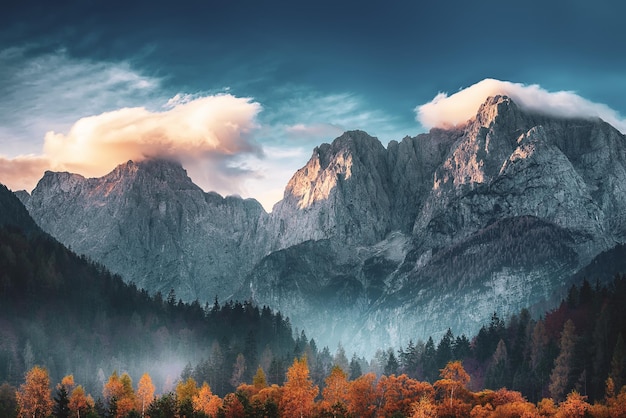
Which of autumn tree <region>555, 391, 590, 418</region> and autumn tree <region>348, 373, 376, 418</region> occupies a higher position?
autumn tree <region>348, 373, 376, 418</region>

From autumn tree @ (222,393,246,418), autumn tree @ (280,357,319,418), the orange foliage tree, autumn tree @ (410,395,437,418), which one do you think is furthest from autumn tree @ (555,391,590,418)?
autumn tree @ (222,393,246,418)

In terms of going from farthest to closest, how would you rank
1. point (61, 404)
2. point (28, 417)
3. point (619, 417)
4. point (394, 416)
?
point (28, 417) → point (61, 404) → point (394, 416) → point (619, 417)

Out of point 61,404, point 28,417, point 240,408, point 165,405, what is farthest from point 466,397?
point 28,417

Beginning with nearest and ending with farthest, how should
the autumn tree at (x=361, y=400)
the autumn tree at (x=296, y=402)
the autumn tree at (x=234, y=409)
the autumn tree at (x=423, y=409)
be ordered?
the autumn tree at (x=423, y=409), the autumn tree at (x=296, y=402), the autumn tree at (x=234, y=409), the autumn tree at (x=361, y=400)

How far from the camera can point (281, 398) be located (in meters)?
194

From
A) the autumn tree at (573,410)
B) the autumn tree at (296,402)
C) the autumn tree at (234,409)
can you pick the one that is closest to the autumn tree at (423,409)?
the autumn tree at (296,402)

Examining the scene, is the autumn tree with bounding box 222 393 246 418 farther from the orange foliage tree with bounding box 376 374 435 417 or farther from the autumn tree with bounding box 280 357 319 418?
the orange foliage tree with bounding box 376 374 435 417

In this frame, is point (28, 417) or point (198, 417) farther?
point (28, 417)

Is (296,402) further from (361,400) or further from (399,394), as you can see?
(399,394)

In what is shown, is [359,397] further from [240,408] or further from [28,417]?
[28,417]

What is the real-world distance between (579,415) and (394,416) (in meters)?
34.2

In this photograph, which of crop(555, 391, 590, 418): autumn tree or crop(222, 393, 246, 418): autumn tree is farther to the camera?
crop(222, 393, 246, 418): autumn tree

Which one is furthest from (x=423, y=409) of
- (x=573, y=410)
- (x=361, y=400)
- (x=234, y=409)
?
(x=234, y=409)

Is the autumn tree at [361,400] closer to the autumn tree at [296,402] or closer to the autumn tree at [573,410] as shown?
the autumn tree at [296,402]
